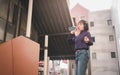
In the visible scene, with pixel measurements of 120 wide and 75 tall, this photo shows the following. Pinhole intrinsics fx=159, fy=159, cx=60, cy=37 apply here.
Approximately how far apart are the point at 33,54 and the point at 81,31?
813mm

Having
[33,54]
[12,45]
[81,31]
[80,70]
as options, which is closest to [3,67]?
[12,45]

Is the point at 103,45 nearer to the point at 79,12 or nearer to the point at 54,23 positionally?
the point at 79,12

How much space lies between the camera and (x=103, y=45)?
12.8 meters

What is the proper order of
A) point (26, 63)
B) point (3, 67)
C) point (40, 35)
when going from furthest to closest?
point (40, 35) → point (26, 63) → point (3, 67)

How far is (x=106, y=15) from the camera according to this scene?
13227 millimetres

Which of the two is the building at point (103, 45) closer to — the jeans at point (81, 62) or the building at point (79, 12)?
the building at point (79, 12)

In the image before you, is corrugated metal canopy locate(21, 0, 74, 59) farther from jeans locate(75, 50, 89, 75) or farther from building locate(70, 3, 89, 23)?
building locate(70, 3, 89, 23)

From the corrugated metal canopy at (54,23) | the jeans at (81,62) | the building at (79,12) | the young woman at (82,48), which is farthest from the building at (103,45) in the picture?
the jeans at (81,62)

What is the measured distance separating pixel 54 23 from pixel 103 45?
937 cm

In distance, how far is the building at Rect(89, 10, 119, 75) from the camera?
12297 millimetres

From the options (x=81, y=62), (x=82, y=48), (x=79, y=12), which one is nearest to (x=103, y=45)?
(x=79, y=12)

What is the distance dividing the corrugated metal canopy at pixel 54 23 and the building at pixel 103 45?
8.24 meters

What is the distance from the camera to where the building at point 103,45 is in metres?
12.3

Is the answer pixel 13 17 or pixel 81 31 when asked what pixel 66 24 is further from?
pixel 81 31
